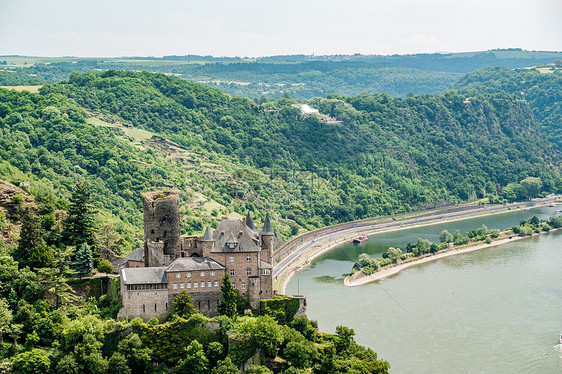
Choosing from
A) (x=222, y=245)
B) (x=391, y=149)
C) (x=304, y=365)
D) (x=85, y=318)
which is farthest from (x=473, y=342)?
(x=391, y=149)

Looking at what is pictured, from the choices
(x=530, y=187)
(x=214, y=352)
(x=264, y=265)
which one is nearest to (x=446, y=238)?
(x=530, y=187)

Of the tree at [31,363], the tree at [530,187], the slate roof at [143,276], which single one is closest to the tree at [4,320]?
the tree at [31,363]

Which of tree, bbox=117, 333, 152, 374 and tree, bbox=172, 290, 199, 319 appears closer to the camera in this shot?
tree, bbox=117, 333, 152, 374

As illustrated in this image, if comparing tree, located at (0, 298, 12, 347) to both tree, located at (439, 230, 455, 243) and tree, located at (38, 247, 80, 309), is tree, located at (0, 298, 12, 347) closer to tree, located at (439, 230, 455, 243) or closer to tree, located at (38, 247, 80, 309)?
tree, located at (38, 247, 80, 309)

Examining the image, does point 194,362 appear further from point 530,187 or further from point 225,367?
point 530,187

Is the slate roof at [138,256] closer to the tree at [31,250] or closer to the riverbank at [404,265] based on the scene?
the tree at [31,250]

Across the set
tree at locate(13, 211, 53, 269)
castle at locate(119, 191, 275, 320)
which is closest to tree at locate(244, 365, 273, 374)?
castle at locate(119, 191, 275, 320)
